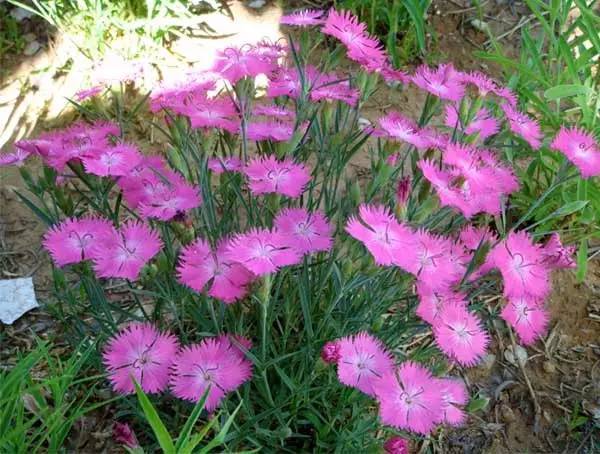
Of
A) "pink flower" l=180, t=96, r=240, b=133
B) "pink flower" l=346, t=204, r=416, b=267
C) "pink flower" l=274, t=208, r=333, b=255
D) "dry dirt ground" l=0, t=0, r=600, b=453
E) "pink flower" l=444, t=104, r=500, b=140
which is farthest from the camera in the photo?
"dry dirt ground" l=0, t=0, r=600, b=453

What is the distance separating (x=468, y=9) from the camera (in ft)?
9.65

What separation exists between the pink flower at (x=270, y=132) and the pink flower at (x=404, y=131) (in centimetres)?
19

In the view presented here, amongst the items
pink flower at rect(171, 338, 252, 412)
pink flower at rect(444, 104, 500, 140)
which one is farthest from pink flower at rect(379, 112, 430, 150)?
pink flower at rect(171, 338, 252, 412)

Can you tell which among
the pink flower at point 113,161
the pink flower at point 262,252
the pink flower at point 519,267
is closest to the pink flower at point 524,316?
the pink flower at point 519,267

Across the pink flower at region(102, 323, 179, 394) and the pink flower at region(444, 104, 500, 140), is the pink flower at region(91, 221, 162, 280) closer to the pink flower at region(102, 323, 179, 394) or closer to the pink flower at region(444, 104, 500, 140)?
the pink flower at region(102, 323, 179, 394)

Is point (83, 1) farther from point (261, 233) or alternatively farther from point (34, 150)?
point (261, 233)

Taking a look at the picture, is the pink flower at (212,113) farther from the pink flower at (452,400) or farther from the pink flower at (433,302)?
the pink flower at (452,400)

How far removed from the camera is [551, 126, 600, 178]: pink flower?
52.2 inches

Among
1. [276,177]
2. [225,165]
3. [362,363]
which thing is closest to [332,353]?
[362,363]

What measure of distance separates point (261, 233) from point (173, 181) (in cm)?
25

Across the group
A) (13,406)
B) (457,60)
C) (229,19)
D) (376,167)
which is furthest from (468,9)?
(13,406)

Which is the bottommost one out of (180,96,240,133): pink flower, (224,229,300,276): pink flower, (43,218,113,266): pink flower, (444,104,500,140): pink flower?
(43,218,113,266): pink flower

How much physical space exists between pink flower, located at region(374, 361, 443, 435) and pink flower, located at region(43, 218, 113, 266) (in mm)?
547

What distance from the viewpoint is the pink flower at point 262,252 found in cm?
110
